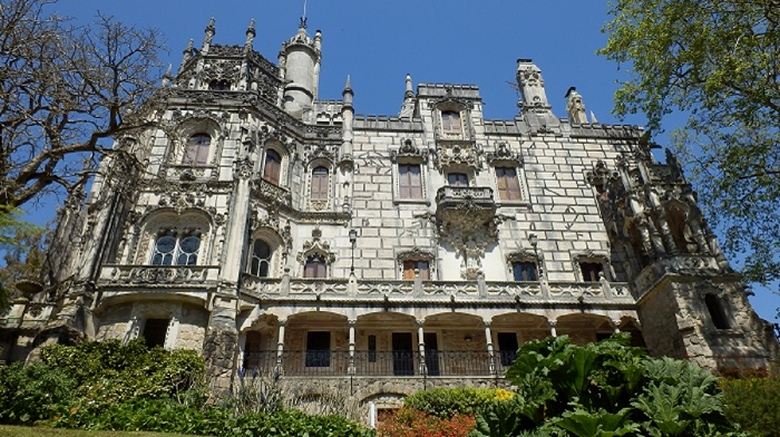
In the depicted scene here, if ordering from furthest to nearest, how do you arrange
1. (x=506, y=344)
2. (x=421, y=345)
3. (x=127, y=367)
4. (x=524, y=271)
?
1. (x=524, y=271)
2. (x=506, y=344)
3. (x=421, y=345)
4. (x=127, y=367)

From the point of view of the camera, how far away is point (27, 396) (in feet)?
35.2

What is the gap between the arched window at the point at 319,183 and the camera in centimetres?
2470

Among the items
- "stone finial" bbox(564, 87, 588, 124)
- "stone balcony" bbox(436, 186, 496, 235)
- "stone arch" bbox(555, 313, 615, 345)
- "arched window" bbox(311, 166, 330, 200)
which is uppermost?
"stone finial" bbox(564, 87, 588, 124)

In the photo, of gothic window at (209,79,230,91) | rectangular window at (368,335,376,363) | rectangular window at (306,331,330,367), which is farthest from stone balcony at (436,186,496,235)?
gothic window at (209,79,230,91)

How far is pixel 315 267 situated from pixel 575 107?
2058cm

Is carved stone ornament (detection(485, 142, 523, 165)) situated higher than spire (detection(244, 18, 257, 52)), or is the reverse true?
spire (detection(244, 18, 257, 52))

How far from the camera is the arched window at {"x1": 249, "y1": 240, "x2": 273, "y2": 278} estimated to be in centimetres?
2112

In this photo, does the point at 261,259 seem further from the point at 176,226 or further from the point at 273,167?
the point at 273,167

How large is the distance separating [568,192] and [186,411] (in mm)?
20790

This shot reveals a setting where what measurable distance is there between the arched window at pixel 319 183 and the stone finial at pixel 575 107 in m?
16.6

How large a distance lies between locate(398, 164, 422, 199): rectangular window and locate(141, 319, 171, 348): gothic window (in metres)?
12.3

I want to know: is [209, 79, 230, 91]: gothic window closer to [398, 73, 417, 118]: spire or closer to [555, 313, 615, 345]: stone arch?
[398, 73, 417, 118]: spire

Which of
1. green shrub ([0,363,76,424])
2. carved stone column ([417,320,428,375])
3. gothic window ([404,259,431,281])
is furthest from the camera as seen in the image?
gothic window ([404,259,431,281])

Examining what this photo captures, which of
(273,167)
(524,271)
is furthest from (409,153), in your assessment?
(524,271)
